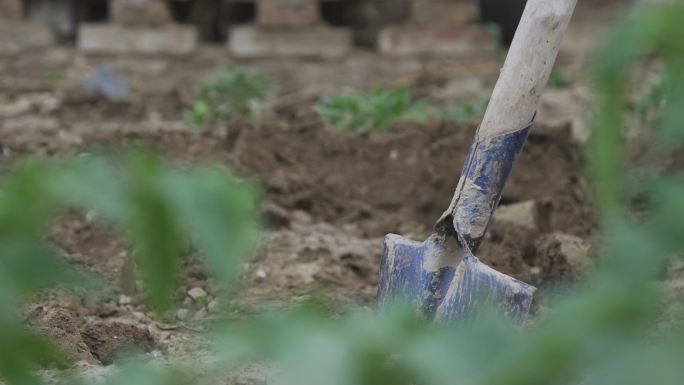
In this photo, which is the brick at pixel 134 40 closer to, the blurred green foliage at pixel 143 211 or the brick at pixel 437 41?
the brick at pixel 437 41

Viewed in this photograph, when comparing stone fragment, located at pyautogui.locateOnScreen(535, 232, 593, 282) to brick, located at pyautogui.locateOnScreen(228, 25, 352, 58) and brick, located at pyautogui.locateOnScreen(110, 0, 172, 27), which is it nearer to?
brick, located at pyautogui.locateOnScreen(228, 25, 352, 58)

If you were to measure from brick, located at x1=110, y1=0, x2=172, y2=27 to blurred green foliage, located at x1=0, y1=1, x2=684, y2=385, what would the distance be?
12.7ft

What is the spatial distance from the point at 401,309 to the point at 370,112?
2.76 m

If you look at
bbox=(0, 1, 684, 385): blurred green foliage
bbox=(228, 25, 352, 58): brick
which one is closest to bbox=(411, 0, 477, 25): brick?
bbox=(228, 25, 352, 58): brick

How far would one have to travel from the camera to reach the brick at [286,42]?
458 centimetres

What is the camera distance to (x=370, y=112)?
3590 mm

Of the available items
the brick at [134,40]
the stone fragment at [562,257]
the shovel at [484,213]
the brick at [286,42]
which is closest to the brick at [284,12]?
the brick at [286,42]

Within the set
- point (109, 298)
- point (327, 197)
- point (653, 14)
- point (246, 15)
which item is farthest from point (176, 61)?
point (653, 14)

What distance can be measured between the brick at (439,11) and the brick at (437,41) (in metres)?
0.03

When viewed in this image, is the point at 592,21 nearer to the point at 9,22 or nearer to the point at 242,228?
the point at 9,22

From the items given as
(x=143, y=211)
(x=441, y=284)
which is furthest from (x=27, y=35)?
(x=143, y=211)

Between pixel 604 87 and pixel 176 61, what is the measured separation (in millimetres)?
3839

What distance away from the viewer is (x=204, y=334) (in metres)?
2.15

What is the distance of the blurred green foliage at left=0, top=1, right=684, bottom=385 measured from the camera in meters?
0.71
